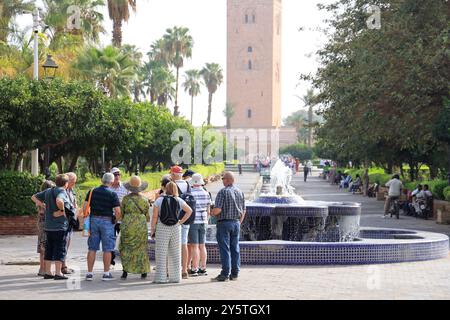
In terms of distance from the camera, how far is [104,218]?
1203cm

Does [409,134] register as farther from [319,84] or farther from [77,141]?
[77,141]

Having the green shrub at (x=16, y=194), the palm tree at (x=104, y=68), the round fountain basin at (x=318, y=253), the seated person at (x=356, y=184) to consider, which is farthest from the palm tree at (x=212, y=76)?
the round fountain basin at (x=318, y=253)

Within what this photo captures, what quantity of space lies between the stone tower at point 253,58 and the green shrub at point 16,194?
4473 inches

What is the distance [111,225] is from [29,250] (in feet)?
16.8

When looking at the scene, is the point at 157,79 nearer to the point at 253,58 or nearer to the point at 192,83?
the point at 192,83

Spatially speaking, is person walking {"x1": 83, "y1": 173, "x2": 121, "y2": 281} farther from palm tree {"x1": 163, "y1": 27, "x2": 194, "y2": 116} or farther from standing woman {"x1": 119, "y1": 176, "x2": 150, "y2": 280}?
palm tree {"x1": 163, "y1": 27, "x2": 194, "y2": 116}

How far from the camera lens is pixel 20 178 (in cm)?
2048

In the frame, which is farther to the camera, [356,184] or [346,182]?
[346,182]

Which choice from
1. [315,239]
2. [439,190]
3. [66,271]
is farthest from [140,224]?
[439,190]

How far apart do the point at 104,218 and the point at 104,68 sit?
27910mm

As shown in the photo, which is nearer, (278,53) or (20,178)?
(20,178)

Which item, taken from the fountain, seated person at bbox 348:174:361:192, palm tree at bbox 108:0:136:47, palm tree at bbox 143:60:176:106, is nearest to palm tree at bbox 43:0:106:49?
palm tree at bbox 108:0:136:47

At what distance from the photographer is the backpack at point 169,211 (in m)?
11.7

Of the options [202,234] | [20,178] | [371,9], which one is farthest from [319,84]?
[202,234]
